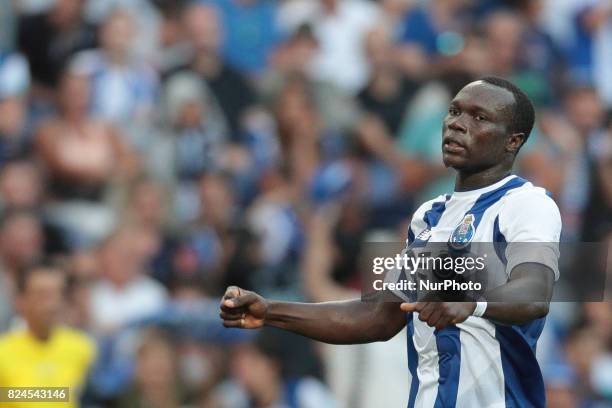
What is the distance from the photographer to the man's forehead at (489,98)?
14.5 ft

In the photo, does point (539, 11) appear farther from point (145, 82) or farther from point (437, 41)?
point (145, 82)

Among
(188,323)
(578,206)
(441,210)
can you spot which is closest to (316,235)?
(188,323)

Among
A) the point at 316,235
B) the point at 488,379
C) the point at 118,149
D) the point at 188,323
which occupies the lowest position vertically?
the point at 488,379

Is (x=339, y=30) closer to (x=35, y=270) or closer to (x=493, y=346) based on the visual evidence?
(x=35, y=270)

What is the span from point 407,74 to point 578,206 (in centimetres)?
187

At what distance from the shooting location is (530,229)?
4.12 m

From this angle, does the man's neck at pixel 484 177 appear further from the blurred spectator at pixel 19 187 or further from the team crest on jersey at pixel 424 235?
the blurred spectator at pixel 19 187

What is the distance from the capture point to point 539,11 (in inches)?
468

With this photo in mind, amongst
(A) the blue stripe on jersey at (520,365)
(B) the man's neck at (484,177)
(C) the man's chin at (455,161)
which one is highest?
(C) the man's chin at (455,161)

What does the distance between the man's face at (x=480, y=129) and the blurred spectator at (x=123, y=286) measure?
15.7ft

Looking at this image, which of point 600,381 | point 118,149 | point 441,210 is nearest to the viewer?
point 441,210

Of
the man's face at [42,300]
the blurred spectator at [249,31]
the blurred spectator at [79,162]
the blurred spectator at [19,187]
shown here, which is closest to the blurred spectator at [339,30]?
the blurred spectator at [249,31]

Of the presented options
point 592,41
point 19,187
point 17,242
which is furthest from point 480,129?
point 592,41

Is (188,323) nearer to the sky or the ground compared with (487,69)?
→ nearer to the ground
